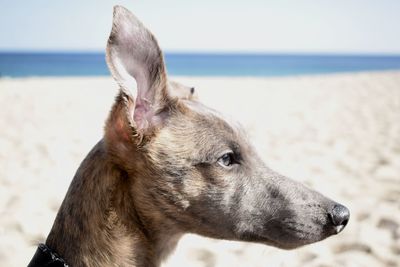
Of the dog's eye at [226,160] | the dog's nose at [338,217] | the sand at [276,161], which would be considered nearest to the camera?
the dog's nose at [338,217]

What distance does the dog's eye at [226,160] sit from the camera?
9.14 feet

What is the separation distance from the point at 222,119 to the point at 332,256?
202cm

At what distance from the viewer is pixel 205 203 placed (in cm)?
272

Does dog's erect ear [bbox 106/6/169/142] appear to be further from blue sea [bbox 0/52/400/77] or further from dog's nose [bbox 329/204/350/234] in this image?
blue sea [bbox 0/52/400/77]

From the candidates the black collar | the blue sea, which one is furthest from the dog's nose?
the blue sea

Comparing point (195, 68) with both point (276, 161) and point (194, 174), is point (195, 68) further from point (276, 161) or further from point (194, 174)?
point (194, 174)

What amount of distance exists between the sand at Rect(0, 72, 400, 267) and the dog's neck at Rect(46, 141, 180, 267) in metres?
0.45

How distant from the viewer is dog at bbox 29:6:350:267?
8.48ft

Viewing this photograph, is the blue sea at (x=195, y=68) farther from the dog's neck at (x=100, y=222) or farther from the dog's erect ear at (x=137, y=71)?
the dog's neck at (x=100, y=222)

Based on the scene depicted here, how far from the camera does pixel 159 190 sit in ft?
8.73

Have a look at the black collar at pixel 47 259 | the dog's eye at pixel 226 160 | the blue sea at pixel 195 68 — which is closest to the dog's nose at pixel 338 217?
the dog's eye at pixel 226 160

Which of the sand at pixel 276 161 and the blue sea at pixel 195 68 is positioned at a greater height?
the blue sea at pixel 195 68

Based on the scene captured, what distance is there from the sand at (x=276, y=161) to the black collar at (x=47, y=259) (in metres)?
0.74

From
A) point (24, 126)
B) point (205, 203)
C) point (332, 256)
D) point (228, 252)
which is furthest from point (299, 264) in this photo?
point (24, 126)
